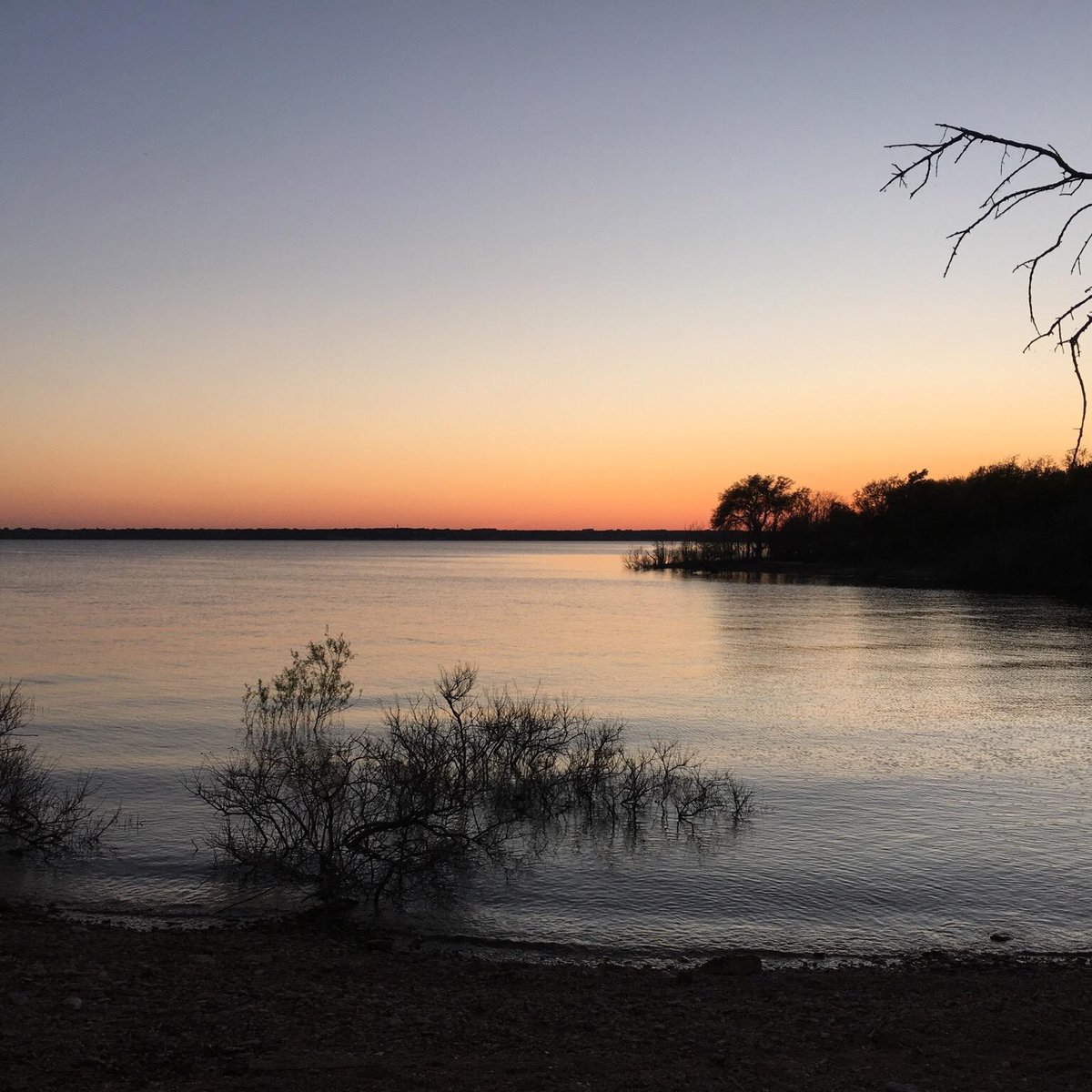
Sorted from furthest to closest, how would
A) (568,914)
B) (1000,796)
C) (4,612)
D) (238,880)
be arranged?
(4,612), (1000,796), (238,880), (568,914)

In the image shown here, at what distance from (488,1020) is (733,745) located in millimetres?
16737

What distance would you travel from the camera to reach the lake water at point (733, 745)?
12.9m

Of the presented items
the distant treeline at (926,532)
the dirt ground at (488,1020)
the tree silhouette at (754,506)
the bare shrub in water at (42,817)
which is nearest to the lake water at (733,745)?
the bare shrub in water at (42,817)

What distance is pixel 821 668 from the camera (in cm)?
4109

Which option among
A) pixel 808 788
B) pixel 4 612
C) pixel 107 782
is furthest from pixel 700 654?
pixel 4 612

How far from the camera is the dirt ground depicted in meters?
7.46

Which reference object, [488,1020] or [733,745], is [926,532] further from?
[488,1020]

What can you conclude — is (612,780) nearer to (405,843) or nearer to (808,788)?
(808,788)

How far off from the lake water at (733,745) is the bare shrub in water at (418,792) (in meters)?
0.77

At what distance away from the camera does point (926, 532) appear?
130 m

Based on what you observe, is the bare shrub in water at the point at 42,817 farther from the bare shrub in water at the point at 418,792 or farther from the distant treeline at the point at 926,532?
the distant treeline at the point at 926,532

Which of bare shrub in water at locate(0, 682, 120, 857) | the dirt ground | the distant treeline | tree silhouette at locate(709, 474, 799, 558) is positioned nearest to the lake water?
bare shrub in water at locate(0, 682, 120, 857)

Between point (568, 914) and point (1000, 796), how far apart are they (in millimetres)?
10832

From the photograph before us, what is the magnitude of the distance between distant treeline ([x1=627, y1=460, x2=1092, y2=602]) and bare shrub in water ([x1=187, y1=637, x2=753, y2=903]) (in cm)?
5669
